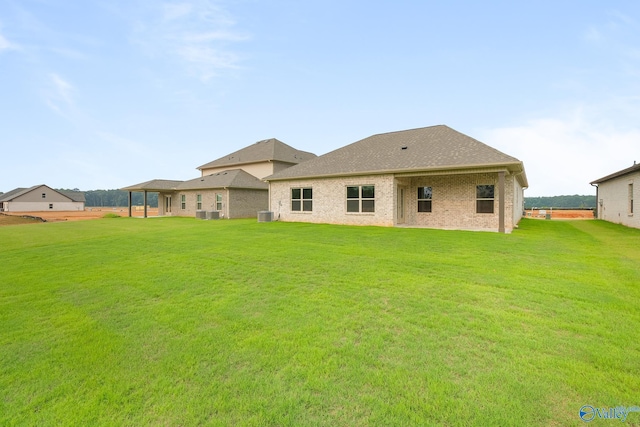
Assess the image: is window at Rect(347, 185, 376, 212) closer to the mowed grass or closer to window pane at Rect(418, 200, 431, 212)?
window pane at Rect(418, 200, 431, 212)

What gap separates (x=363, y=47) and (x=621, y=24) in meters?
12.2

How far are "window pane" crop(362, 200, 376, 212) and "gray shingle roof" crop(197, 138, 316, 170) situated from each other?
49.2 feet

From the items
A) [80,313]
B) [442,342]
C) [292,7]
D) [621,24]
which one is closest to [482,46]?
[621,24]

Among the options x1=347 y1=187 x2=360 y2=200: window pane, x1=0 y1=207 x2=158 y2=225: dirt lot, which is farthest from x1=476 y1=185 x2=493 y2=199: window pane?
x1=0 y1=207 x2=158 y2=225: dirt lot

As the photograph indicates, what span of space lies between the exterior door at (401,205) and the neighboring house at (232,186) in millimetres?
14709

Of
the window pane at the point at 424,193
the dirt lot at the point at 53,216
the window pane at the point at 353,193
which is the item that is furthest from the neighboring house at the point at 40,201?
the window pane at the point at 424,193

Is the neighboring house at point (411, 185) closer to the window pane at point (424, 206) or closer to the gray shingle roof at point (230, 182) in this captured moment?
the window pane at point (424, 206)

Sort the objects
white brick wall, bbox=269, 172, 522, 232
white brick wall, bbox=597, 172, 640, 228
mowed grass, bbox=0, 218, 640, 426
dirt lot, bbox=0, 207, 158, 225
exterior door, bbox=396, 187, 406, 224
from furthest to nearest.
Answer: dirt lot, bbox=0, 207, 158, 225
exterior door, bbox=396, 187, 406, 224
white brick wall, bbox=597, 172, 640, 228
white brick wall, bbox=269, 172, 522, 232
mowed grass, bbox=0, 218, 640, 426

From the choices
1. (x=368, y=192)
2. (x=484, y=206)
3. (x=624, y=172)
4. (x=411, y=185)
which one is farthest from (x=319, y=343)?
(x=624, y=172)

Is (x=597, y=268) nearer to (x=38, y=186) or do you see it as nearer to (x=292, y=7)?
(x=292, y=7)

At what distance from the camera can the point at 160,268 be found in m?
7.41

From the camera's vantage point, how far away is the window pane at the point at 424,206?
57.6ft

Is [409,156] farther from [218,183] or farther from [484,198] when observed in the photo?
[218,183]

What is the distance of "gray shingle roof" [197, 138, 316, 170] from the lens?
3108 cm
